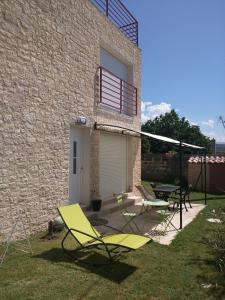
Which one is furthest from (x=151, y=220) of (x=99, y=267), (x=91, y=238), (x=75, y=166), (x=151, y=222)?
(x=99, y=267)

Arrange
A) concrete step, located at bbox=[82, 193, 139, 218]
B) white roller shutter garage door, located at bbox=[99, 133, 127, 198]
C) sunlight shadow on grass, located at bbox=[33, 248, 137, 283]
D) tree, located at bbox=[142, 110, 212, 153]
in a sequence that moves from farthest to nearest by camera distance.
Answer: tree, located at bbox=[142, 110, 212, 153]
white roller shutter garage door, located at bbox=[99, 133, 127, 198]
concrete step, located at bbox=[82, 193, 139, 218]
sunlight shadow on grass, located at bbox=[33, 248, 137, 283]

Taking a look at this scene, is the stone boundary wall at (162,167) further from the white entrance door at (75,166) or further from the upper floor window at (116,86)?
the white entrance door at (75,166)

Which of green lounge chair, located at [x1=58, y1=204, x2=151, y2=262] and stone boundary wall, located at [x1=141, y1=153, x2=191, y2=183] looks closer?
green lounge chair, located at [x1=58, y1=204, x2=151, y2=262]

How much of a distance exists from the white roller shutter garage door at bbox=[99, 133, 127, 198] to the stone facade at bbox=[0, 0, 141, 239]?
4.25ft

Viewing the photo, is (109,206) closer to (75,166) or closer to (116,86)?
(75,166)

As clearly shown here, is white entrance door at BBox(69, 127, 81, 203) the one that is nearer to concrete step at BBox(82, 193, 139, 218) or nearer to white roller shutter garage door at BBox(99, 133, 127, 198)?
concrete step at BBox(82, 193, 139, 218)

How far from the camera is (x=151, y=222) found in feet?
32.2

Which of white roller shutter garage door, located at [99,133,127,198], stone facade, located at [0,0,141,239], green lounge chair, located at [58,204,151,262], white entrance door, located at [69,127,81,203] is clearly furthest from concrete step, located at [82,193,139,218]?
green lounge chair, located at [58,204,151,262]

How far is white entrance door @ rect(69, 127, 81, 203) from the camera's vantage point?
10273mm

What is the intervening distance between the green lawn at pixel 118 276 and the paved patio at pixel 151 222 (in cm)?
102

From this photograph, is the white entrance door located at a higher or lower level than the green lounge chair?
higher

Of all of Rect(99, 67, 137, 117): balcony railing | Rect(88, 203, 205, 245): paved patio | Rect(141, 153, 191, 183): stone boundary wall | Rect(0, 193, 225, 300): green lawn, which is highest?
Rect(99, 67, 137, 117): balcony railing

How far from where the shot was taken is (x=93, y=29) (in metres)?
11.1

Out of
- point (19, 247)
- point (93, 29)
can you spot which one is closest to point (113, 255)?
point (19, 247)
